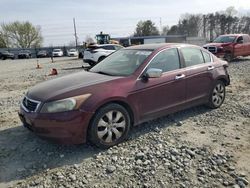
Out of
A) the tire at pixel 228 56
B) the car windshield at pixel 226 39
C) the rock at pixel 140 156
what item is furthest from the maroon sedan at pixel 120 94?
the car windshield at pixel 226 39

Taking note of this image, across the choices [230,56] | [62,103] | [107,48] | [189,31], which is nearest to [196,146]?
[62,103]

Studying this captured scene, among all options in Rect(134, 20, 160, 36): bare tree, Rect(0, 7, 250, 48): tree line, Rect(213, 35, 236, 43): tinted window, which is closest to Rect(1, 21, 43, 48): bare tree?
Rect(0, 7, 250, 48): tree line

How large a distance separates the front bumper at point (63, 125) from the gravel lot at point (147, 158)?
34 cm

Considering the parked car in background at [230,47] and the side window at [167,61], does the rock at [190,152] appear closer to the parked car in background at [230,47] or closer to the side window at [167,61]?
the side window at [167,61]

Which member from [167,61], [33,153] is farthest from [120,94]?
[33,153]

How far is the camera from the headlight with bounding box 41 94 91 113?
379 centimetres

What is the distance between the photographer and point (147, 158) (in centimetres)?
382

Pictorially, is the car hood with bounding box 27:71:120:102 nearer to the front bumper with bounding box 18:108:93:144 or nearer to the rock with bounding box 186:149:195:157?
the front bumper with bounding box 18:108:93:144

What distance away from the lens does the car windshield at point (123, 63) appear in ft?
15.2

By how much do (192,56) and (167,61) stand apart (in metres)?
0.82

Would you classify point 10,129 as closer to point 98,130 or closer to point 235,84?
point 98,130

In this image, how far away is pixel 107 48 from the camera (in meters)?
18.6

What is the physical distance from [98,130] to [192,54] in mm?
2744

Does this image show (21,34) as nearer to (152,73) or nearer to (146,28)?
(146,28)
